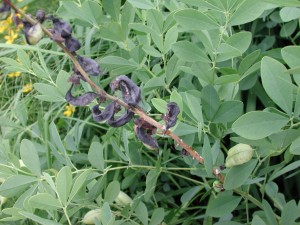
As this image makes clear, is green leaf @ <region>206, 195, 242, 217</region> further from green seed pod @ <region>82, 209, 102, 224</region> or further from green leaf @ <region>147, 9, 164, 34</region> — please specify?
green leaf @ <region>147, 9, 164, 34</region>

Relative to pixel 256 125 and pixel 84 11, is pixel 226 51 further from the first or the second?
pixel 84 11

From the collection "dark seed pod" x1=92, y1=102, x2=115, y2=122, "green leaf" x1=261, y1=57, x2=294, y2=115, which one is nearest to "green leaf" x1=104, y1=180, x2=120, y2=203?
"dark seed pod" x1=92, y1=102, x2=115, y2=122

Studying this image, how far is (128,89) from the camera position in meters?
0.73

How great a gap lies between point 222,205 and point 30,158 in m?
0.34

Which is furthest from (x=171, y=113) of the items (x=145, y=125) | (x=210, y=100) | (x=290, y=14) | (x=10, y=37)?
(x=10, y=37)

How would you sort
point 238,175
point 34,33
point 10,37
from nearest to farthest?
point 34,33 → point 238,175 → point 10,37

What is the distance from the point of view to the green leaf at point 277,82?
0.72 meters

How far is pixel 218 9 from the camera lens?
0.79 m

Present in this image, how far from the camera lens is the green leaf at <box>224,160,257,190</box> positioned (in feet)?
2.59

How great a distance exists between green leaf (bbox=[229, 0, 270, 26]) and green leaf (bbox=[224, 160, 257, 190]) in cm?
21

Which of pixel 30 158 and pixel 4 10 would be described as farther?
pixel 30 158

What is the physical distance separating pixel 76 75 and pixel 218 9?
0.23 metres

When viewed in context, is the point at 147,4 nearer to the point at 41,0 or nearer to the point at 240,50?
the point at 240,50

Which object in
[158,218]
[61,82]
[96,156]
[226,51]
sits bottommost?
[158,218]
